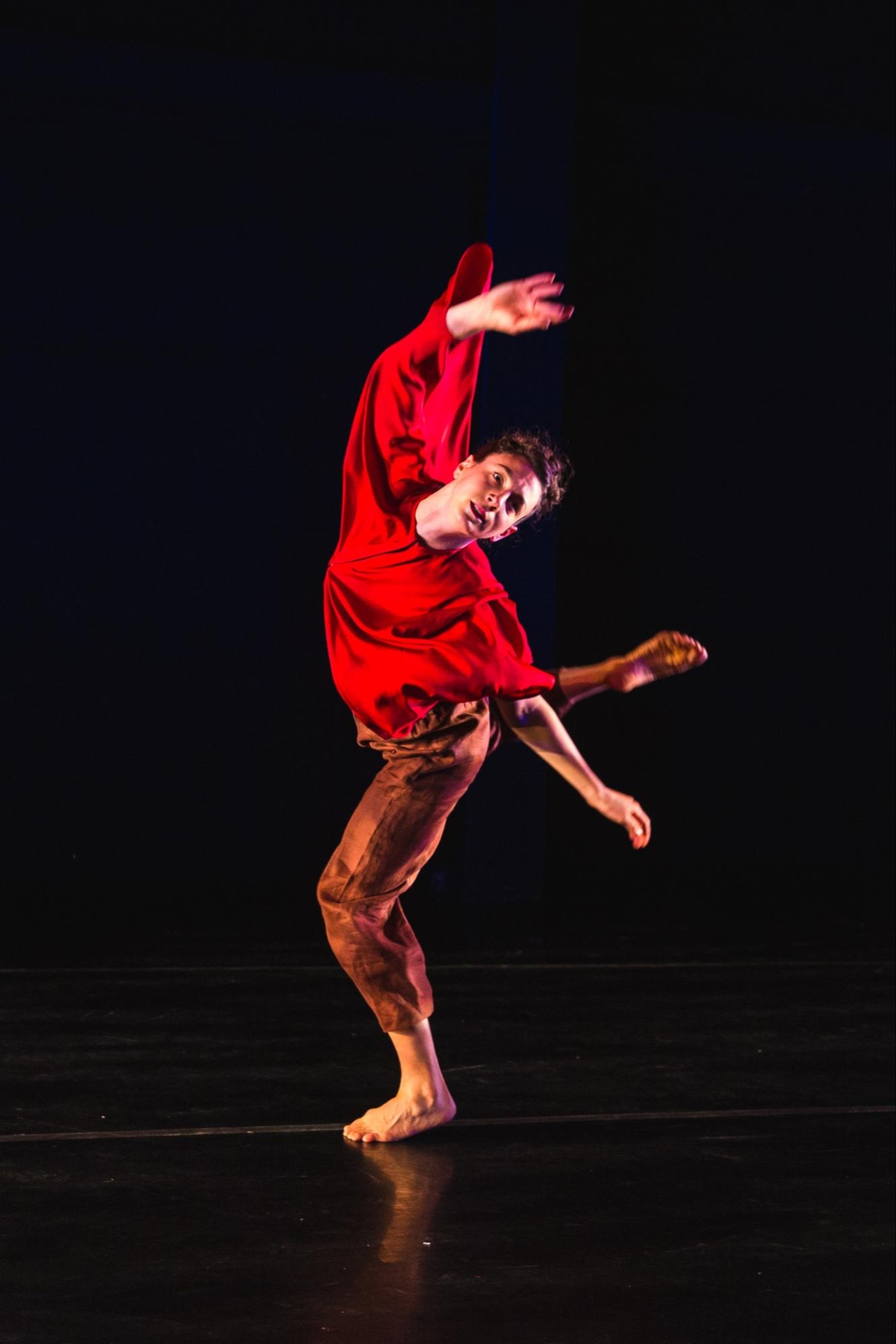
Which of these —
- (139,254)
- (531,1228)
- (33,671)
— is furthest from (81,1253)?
(139,254)

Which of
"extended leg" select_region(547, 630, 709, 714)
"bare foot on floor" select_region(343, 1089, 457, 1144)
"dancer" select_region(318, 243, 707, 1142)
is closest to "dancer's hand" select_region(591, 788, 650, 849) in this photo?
"dancer" select_region(318, 243, 707, 1142)

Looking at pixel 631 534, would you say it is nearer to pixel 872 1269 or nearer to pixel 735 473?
pixel 735 473

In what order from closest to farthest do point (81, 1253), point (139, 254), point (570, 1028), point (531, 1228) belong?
point (81, 1253) → point (531, 1228) → point (570, 1028) → point (139, 254)

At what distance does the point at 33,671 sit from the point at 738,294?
2.66 meters

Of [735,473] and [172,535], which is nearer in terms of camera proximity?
[172,535]

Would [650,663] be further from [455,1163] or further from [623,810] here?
[455,1163]

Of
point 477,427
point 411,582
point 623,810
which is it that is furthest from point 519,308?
point 477,427

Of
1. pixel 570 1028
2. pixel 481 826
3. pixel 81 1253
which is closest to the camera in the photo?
pixel 81 1253

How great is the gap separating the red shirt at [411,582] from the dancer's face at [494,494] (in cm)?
13

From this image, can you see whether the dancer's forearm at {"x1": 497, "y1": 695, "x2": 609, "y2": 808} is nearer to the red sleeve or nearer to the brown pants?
the brown pants

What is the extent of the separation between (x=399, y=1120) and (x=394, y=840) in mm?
516

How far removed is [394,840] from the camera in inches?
104

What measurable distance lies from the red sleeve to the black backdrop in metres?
2.15

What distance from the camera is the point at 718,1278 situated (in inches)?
87.7
